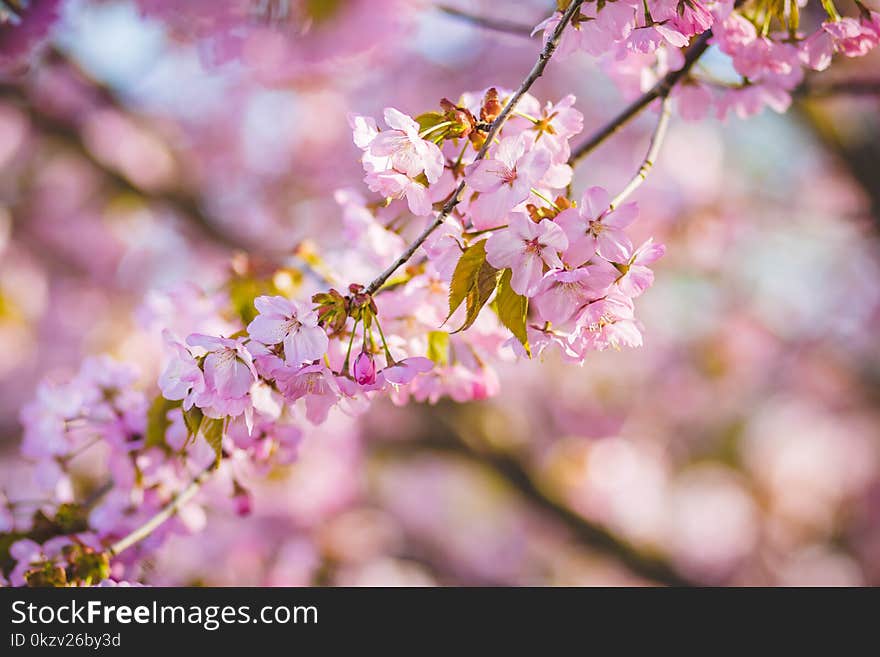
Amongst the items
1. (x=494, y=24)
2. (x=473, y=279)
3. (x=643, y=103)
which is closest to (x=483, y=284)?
(x=473, y=279)

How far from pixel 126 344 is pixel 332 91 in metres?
1.95

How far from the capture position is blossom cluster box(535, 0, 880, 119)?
766mm

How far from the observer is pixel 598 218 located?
2.42ft

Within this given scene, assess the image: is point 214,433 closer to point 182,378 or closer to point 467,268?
point 182,378

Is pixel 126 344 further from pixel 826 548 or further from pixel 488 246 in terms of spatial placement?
pixel 826 548

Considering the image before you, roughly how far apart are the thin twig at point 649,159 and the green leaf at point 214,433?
1.70 feet

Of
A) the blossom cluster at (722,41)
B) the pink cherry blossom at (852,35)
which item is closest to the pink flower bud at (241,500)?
the blossom cluster at (722,41)

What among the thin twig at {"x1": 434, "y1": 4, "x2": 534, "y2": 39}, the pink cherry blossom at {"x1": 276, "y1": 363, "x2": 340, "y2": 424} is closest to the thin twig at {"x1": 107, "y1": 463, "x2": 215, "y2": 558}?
the pink cherry blossom at {"x1": 276, "y1": 363, "x2": 340, "y2": 424}

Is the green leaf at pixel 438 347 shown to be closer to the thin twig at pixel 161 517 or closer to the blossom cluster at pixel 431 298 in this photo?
the blossom cluster at pixel 431 298

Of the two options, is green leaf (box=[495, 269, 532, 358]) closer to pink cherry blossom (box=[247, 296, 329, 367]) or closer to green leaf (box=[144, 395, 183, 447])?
pink cherry blossom (box=[247, 296, 329, 367])

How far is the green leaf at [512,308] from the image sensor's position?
29.6 inches

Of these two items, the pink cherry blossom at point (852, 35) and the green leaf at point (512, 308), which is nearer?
the green leaf at point (512, 308)

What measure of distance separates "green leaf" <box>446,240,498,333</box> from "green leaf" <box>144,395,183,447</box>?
50 cm
